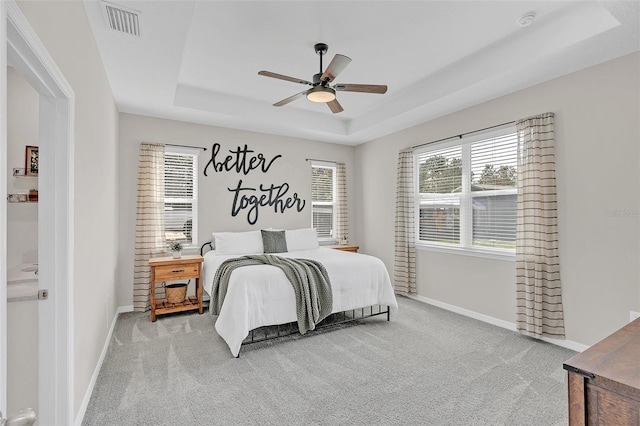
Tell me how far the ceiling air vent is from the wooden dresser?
10.0ft

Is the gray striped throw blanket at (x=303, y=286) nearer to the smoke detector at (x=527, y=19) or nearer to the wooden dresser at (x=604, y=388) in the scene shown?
the wooden dresser at (x=604, y=388)

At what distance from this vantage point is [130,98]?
371 centimetres

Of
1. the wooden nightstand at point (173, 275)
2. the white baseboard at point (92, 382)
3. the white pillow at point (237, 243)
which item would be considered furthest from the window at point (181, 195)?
the white baseboard at point (92, 382)

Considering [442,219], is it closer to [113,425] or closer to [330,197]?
[330,197]

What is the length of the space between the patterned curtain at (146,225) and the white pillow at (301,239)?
1770 mm

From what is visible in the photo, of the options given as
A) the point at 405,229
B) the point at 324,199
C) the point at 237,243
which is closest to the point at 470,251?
the point at 405,229

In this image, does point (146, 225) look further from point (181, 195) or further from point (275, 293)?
point (275, 293)

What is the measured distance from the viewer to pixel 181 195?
461 cm

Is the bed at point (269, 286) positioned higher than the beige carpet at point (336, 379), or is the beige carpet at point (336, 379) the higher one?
the bed at point (269, 286)

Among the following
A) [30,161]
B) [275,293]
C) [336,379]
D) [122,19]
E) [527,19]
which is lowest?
[336,379]

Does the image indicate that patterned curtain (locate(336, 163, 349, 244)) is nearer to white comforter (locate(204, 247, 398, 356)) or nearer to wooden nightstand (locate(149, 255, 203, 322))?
white comforter (locate(204, 247, 398, 356))

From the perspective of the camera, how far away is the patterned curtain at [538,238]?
3.16 m

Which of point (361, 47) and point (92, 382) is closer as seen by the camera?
point (92, 382)

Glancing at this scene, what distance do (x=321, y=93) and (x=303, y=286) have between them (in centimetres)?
188
